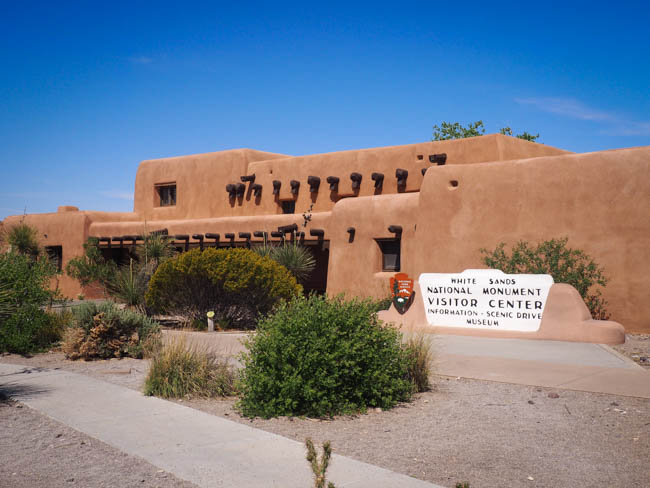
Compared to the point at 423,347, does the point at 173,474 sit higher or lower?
lower

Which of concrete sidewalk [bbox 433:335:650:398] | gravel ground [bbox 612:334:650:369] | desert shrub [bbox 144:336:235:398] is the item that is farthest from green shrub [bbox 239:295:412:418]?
gravel ground [bbox 612:334:650:369]

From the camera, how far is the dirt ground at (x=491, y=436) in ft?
16.1

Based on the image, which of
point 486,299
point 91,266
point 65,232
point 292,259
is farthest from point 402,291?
point 65,232

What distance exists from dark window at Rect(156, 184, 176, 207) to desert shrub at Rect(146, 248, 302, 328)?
55.5 ft

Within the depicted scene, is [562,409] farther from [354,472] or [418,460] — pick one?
[354,472]

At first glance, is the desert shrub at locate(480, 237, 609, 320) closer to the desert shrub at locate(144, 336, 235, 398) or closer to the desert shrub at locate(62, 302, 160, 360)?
the desert shrub at locate(62, 302, 160, 360)

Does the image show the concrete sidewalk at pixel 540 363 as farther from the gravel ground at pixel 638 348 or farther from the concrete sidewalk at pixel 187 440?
Answer: the concrete sidewalk at pixel 187 440

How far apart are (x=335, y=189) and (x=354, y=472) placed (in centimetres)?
2204

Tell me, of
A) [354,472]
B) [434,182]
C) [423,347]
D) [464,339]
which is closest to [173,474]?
[354,472]

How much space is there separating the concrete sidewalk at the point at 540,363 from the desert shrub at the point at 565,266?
3.42 m

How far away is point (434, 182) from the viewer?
19.4m

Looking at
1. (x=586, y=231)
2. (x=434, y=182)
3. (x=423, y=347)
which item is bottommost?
(x=423, y=347)

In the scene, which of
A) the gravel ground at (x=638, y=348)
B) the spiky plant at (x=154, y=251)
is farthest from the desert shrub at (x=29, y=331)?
the gravel ground at (x=638, y=348)

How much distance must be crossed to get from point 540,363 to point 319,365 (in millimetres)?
4894
